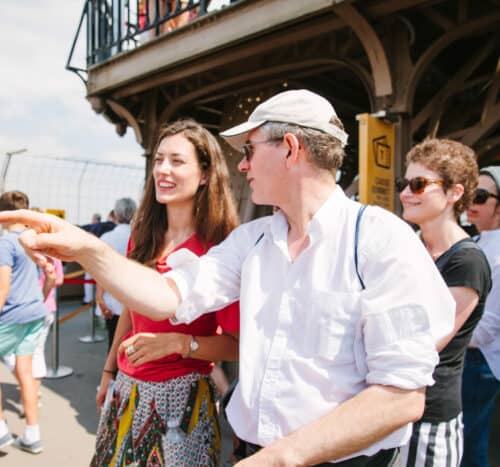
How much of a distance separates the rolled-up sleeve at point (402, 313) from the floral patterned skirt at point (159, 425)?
763 millimetres

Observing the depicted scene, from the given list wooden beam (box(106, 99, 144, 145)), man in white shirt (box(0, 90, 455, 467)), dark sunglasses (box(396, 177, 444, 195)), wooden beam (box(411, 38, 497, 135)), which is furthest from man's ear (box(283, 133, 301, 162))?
wooden beam (box(106, 99, 144, 145))

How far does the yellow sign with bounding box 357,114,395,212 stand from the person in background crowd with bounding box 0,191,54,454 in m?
2.76

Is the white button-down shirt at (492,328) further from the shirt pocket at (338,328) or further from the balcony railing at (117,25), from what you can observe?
the balcony railing at (117,25)

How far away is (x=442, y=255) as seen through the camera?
5.72 ft

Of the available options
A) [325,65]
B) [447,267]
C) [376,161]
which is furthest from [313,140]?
[325,65]

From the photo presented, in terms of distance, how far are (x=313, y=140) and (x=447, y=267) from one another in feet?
2.91

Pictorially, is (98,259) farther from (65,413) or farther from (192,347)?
(65,413)

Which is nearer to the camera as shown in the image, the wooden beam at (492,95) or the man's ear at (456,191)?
the man's ear at (456,191)

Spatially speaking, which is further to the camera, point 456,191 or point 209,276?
point 456,191

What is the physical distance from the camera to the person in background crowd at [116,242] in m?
4.14

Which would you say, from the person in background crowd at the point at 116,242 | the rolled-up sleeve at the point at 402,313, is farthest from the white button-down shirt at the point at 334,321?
the person in background crowd at the point at 116,242

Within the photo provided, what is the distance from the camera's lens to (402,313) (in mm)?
917

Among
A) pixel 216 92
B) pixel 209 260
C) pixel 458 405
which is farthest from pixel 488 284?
pixel 216 92

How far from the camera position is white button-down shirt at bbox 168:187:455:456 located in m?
0.92
